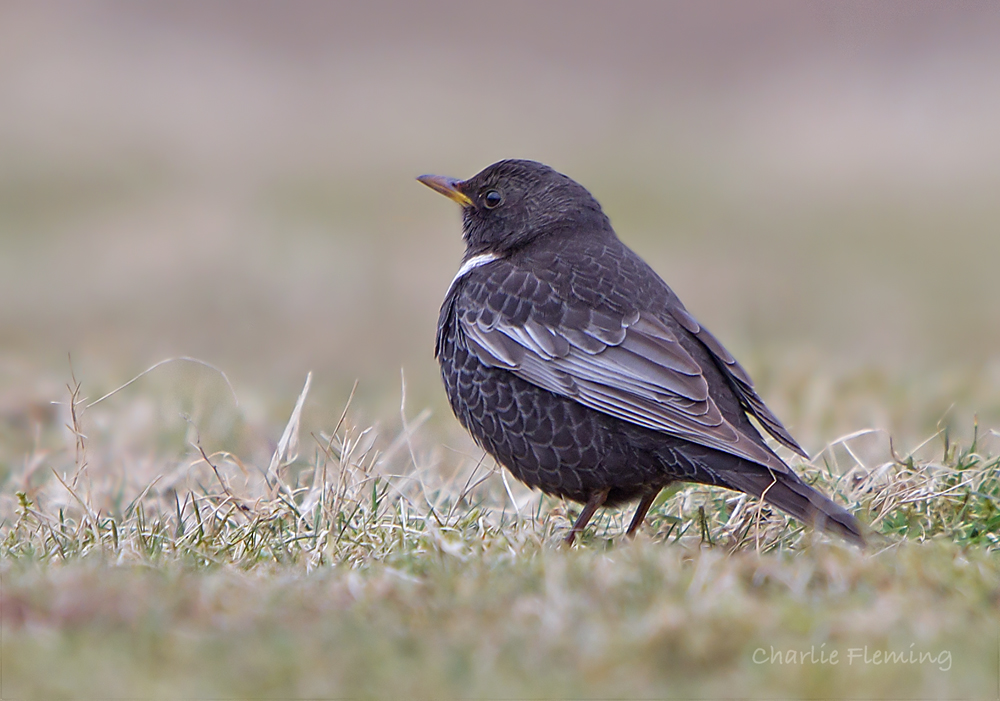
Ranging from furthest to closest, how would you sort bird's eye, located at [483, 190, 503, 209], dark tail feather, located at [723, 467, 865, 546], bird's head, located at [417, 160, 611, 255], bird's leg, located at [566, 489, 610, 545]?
1. bird's eye, located at [483, 190, 503, 209]
2. bird's head, located at [417, 160, 611, 255]
3. bird's leg, located at [566, 489, 610, 545]
4. dark tail feather, located at [723, 467, 865, 546]

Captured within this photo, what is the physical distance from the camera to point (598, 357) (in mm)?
4480

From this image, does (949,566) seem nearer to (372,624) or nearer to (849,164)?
(372,624)

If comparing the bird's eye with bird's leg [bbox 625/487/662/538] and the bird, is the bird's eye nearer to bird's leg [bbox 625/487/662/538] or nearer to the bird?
the bird

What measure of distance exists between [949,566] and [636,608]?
1.01 meters

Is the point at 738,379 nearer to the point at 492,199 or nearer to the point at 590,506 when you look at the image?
the point at 590,506

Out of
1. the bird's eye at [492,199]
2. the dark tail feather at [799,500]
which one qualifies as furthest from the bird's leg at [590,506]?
the bird's eye at [492,199]

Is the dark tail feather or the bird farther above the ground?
the bird

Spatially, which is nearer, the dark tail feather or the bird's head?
the dark tail feather

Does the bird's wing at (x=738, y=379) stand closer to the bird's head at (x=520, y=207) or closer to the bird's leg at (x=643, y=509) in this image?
the bird's leg at (x=643, y=509)

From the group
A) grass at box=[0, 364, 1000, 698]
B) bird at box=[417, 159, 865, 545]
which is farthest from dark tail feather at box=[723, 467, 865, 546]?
grass at box=[0, 364, 1000, 698]

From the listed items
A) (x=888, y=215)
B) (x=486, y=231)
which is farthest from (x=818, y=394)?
(x=888, y=215)

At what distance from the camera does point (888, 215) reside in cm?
1446

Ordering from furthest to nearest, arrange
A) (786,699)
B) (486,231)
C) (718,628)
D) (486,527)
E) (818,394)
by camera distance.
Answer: (818,394) < (486,231) < (486,527) < (718,628) < (786,699)

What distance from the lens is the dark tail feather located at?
12.6 feet
